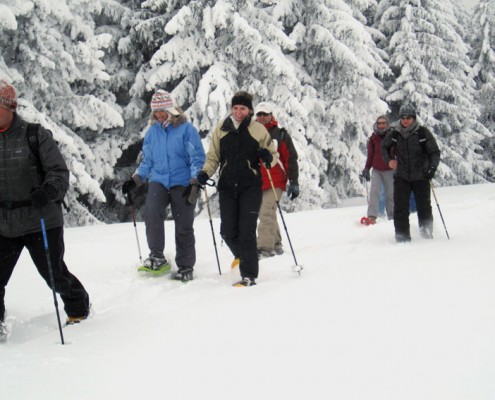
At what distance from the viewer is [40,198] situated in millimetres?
3984

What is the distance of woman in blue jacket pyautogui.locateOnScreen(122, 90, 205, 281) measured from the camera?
6.05 m

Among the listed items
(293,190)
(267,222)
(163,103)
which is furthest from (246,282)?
(163,103)

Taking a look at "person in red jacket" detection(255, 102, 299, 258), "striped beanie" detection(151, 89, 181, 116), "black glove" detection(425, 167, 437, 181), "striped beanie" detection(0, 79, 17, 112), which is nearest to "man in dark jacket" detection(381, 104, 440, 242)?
"black glove" detection(425, 167, 437, 181)

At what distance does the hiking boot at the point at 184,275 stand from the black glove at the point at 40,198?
7.81ft

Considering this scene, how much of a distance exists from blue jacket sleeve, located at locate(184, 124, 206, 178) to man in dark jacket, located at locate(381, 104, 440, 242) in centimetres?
291

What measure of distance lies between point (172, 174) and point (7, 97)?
7.67 feet

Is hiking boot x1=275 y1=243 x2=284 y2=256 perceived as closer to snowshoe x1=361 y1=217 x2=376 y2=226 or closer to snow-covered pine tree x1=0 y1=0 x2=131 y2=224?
snowshoe x1=361 y1=217 x2=376 y2=226

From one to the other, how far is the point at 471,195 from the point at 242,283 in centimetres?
950

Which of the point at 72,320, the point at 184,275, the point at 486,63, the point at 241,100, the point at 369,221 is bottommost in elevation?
the point at 369,221

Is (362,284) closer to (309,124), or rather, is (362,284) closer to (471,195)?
(471,195)

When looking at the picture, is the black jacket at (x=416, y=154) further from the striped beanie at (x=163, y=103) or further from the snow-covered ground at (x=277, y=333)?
the striped beanie at (x=163, y=103)

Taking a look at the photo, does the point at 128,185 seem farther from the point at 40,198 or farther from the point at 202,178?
the point at 40,198

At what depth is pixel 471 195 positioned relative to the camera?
1331cm

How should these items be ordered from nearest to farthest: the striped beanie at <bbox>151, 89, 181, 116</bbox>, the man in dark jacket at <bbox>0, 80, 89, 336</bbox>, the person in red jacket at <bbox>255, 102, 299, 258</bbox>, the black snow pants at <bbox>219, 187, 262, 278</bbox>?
the man in dark jacket at <bbox>0, 80, 89, 336</bbox>, the black snow pants at <bbox>219, 187, 262, 278</bbox>, the striped beanie at <bbox>151, 89, 181, 116</bbox>, the person in red jacket at <bbox>255, 102, 299, 258</bbox>
